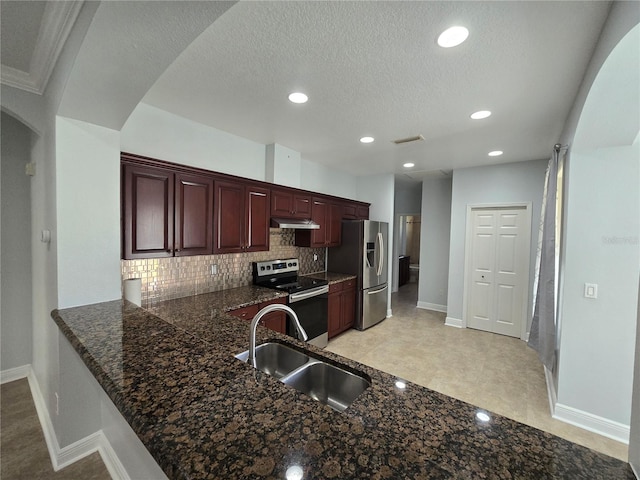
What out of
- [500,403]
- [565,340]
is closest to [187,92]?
[565,340]

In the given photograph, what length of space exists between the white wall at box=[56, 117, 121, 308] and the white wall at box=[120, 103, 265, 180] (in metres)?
0.64

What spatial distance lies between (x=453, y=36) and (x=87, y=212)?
8.11ft

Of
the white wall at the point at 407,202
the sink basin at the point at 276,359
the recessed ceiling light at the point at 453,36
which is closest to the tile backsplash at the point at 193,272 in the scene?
the sink basin at the point at 276,359

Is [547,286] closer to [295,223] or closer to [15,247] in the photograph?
[295,223]

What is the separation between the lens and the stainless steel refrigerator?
14.0ft

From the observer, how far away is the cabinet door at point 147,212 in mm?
2092

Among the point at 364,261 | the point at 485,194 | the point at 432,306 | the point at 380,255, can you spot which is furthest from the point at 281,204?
the point at 432,306

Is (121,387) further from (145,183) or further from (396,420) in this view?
(145,183)

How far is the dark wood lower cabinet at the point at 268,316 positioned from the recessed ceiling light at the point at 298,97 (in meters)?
1.91

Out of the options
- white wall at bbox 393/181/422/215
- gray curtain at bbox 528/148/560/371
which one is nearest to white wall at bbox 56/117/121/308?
gray curtain at bbox 528/148/560/371

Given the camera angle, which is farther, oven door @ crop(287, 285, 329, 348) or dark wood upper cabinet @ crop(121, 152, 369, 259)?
oven door @ crop(287, 285, 329, 348)

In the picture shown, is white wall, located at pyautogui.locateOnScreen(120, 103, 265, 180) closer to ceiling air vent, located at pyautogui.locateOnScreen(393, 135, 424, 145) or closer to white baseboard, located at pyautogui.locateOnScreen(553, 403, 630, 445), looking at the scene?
ceiling air vent, located at pyautogui.locateOnScreen(393, 135, 424, 145)

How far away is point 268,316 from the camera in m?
2.78

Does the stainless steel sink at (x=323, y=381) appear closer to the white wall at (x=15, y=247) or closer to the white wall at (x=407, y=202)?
the white wall at (x=15, y=247)
